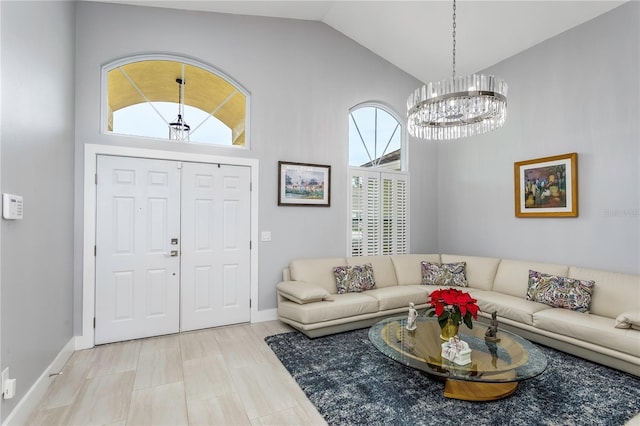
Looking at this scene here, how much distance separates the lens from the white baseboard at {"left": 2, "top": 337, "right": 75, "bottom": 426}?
198 centimetres

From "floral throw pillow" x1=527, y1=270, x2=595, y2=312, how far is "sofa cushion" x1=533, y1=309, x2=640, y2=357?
10 cm

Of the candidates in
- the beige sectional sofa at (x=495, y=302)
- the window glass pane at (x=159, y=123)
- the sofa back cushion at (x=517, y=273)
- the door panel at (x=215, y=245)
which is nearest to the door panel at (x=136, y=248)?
the door panel at (x=215, y=245)

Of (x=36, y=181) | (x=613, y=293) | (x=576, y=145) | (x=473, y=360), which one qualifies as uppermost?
(x=576, y=145)

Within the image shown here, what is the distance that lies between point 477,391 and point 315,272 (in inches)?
89.1

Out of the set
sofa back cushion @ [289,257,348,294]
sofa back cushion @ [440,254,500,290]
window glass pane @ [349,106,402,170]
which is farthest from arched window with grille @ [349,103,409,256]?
sofa back cushion @ [440,254,500,290]

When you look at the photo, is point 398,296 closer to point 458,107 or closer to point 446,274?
point 446,274

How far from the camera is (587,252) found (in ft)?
11.9

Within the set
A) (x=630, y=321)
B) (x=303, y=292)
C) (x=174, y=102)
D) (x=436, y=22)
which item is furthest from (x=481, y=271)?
(x=174, y=102)

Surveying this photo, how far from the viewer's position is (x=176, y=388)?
8.25 ft

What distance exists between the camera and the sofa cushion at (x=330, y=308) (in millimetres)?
3471

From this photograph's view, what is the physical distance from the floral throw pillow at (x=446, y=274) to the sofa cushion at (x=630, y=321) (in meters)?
1.82

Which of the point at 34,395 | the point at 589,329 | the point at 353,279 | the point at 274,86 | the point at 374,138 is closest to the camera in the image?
the point at 34,395

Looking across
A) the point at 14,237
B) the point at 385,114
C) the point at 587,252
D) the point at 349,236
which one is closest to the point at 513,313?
the point at 587,252

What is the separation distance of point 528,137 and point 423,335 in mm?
3088
